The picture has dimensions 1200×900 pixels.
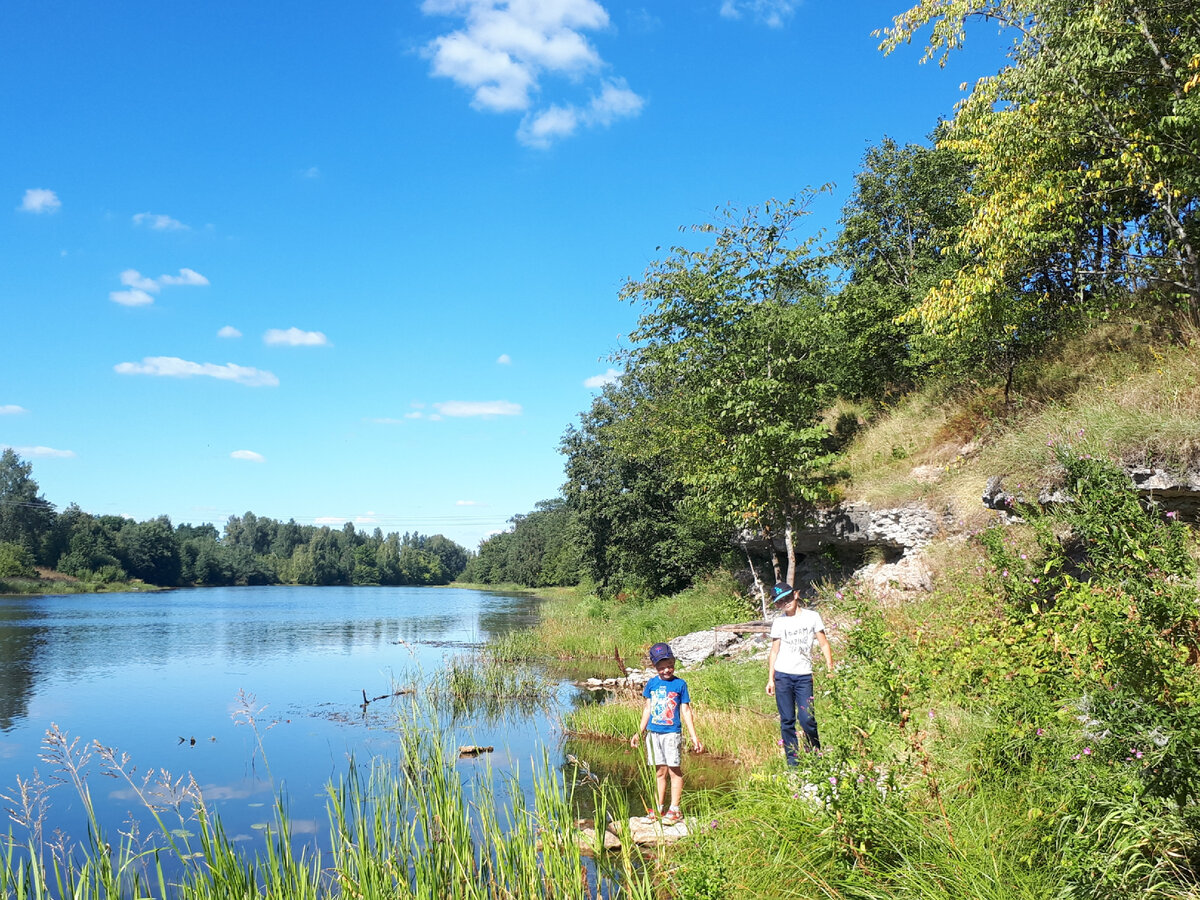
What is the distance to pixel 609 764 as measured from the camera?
36.5 ft

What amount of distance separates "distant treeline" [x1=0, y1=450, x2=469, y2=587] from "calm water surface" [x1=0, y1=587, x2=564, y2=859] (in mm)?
54202

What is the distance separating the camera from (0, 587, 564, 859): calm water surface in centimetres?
1126

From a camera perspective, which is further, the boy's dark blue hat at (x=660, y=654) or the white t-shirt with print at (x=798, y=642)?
the white t-shirt with print at (x=798, y=642)

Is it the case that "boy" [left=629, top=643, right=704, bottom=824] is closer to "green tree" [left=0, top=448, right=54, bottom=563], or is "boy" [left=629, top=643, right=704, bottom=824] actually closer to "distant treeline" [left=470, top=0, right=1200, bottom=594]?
"distant treeline" [left=470, top=0, right=1200, bottom=594]

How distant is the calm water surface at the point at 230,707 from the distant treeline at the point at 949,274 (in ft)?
24.9

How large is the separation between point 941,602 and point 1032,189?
736 centimetres

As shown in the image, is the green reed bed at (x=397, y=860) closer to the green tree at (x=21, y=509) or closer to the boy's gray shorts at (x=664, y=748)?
the boy's gray shorts at (x=664, y=748)

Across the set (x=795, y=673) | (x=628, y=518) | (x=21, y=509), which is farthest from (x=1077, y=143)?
(x=21, y=509)

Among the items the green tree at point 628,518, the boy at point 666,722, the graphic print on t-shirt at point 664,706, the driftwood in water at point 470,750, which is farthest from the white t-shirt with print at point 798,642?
the green tree at point 628,518

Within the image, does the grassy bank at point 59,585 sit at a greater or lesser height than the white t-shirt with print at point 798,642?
lesser

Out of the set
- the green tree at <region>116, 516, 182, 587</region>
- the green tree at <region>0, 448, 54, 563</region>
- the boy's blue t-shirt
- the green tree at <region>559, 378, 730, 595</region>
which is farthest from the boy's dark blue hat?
the green tree at <region>116, 516, 182, 587</region>

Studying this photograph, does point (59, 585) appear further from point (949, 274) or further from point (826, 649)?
point (826, 649)

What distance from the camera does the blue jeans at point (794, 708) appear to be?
770cm

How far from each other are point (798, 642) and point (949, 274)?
1487 centimetres
